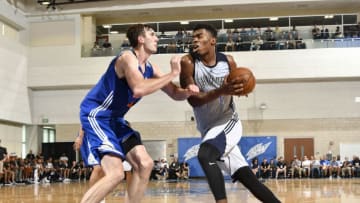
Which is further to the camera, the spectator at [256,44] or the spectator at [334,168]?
the spectator at [256,44]

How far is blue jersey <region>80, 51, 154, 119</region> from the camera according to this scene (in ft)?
14.7

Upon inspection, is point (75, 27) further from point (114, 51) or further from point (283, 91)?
point (283, 91)

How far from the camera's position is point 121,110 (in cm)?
457

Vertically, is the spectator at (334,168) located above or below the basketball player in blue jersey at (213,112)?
below

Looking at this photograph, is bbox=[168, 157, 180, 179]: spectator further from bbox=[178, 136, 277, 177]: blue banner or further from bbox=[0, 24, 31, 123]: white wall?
bbox=[0, 24, 31, 123]: white wall

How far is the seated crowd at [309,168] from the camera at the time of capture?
22.5m

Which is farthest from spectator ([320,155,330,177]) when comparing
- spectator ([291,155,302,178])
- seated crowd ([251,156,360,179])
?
spectator ([291,155,302,178])

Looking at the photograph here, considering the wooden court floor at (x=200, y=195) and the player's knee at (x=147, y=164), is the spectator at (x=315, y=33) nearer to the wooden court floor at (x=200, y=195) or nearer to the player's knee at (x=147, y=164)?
the wooden court floor at (x=200, y=195)

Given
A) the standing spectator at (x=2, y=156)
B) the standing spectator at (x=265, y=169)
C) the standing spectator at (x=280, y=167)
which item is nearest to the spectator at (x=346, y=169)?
the standing spectator at (x=280, y=167)

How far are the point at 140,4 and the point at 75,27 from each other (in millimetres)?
3558

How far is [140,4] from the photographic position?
2612 centimetres

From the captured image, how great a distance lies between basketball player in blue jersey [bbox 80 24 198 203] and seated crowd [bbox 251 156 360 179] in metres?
18.1

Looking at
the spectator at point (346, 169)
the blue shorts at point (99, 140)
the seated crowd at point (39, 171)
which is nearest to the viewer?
the blue shorts at point (99, 140)

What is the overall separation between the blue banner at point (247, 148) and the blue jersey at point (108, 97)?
762 inches
